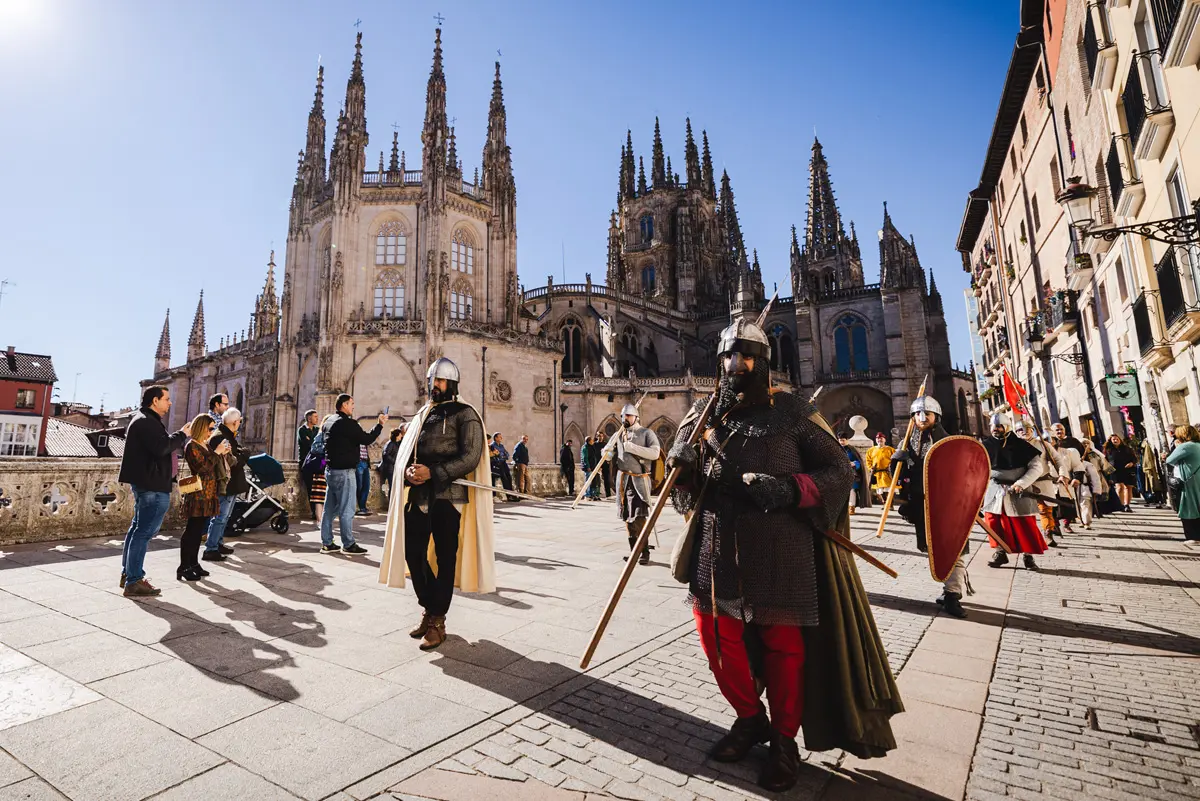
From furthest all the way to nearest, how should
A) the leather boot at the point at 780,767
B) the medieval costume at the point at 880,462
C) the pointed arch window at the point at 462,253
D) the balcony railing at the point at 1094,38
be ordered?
the pointed arch window at the point at 462,253, the balcony railing at the point at 1094,38, the medieval costume at the point at 880,462, the leather boot at the point at 780,767

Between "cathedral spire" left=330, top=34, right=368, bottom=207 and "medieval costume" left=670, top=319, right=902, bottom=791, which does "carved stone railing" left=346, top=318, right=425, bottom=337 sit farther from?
"medieval costume" left=670, top=319, right=902, bottom=791

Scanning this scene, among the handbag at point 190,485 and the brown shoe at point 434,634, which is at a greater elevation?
the handbag at point 190,485

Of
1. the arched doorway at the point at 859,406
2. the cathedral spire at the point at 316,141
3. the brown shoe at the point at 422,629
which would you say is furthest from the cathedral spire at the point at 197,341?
the brown shoe at the point at 422,629

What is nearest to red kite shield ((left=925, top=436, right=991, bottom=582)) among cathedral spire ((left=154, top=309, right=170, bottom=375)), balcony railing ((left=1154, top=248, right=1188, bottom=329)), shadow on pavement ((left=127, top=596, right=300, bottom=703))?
shadow on pavement ((left=127, top=596, right=300, bottom=703))

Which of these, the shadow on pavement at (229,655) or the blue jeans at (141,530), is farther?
the blue jeans at (141,530)

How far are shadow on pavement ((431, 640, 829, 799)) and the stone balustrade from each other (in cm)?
608

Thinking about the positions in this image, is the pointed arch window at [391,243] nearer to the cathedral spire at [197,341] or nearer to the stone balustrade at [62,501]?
the stone balustrade at [62,501]

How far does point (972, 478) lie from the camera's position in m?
4.30

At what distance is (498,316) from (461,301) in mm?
1938

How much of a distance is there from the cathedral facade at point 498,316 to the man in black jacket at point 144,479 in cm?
1974

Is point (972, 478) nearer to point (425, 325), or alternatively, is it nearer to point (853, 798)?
point (853, 798)

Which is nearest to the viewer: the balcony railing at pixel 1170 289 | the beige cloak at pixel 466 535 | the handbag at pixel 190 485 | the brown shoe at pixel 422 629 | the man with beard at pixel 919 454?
the brown shoe at pixel 422 629

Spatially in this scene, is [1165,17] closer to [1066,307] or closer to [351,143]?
[1066,307]

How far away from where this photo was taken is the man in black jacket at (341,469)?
6.92 metres
